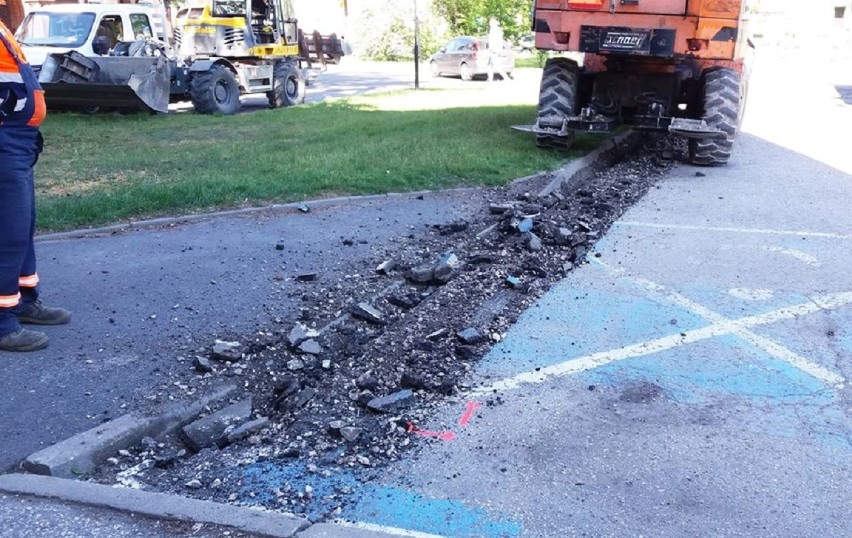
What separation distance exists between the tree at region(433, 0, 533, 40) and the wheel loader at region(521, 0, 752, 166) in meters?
24.9

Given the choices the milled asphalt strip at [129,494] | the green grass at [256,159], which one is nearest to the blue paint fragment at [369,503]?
the milled asphalt strip at [129,494]

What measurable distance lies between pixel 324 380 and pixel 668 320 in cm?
261

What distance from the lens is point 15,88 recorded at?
16.1 feet

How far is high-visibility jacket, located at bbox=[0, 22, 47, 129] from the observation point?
4.85 m

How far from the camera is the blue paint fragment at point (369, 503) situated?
136 inches

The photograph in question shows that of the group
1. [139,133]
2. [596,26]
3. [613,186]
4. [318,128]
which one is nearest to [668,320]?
[613,186]

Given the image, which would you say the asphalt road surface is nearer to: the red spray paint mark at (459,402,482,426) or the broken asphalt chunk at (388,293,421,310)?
the red spray paint mark at (459,402,482,426)

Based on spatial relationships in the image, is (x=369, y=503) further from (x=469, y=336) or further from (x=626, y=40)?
(x=626, y=40)

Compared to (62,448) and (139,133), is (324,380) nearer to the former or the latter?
(62,448)

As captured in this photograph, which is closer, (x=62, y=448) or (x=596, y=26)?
(x=62, y=448)

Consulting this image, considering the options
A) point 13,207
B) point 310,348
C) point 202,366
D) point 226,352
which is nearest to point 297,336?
point 310,348

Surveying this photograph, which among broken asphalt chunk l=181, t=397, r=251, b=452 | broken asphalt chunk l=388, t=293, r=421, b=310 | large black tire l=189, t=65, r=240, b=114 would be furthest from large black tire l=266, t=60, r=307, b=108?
broken asphalt chunk l=181, t=397, r=251, b=452

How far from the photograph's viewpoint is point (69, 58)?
52.0 feet

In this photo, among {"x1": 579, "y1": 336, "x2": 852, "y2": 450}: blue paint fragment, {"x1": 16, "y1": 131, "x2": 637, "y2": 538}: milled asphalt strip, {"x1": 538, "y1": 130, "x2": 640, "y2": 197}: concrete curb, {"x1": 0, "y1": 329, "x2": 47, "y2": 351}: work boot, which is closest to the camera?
{"x1": 16, "y1": 131, "x2": 637, "y2": 538}: milled asphalt strip
